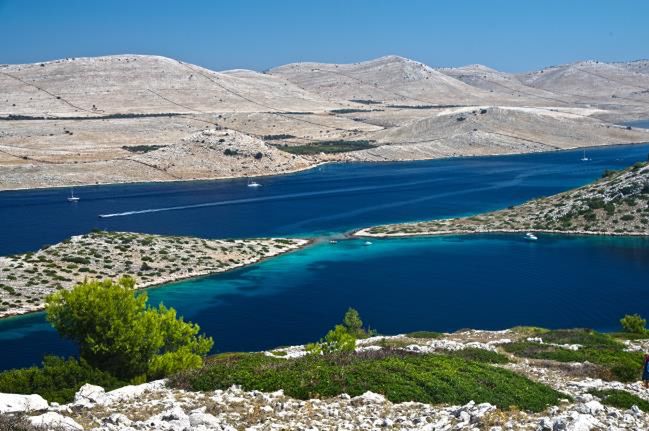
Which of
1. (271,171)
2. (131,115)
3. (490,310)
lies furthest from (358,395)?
(131,115)

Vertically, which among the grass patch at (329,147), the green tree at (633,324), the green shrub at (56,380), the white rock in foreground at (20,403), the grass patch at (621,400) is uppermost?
the grass patch at (329,147)

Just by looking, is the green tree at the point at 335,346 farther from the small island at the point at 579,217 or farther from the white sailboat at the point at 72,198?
the white sailboat at the point at 72,198

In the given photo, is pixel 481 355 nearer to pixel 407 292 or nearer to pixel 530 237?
pixel 407 292

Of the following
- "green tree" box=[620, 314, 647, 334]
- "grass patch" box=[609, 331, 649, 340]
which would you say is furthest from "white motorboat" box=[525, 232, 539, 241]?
"grass patch" box=[609, 331, 649, 340]

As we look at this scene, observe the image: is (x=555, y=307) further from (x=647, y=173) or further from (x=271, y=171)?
(x=271, y=171)

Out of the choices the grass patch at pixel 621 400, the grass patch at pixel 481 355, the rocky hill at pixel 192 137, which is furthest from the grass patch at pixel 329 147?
the grass patch at pixel 621 400

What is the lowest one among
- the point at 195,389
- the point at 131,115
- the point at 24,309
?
the point at 24,309

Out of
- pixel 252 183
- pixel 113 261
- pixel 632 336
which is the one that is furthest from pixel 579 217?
pixel 252 183
